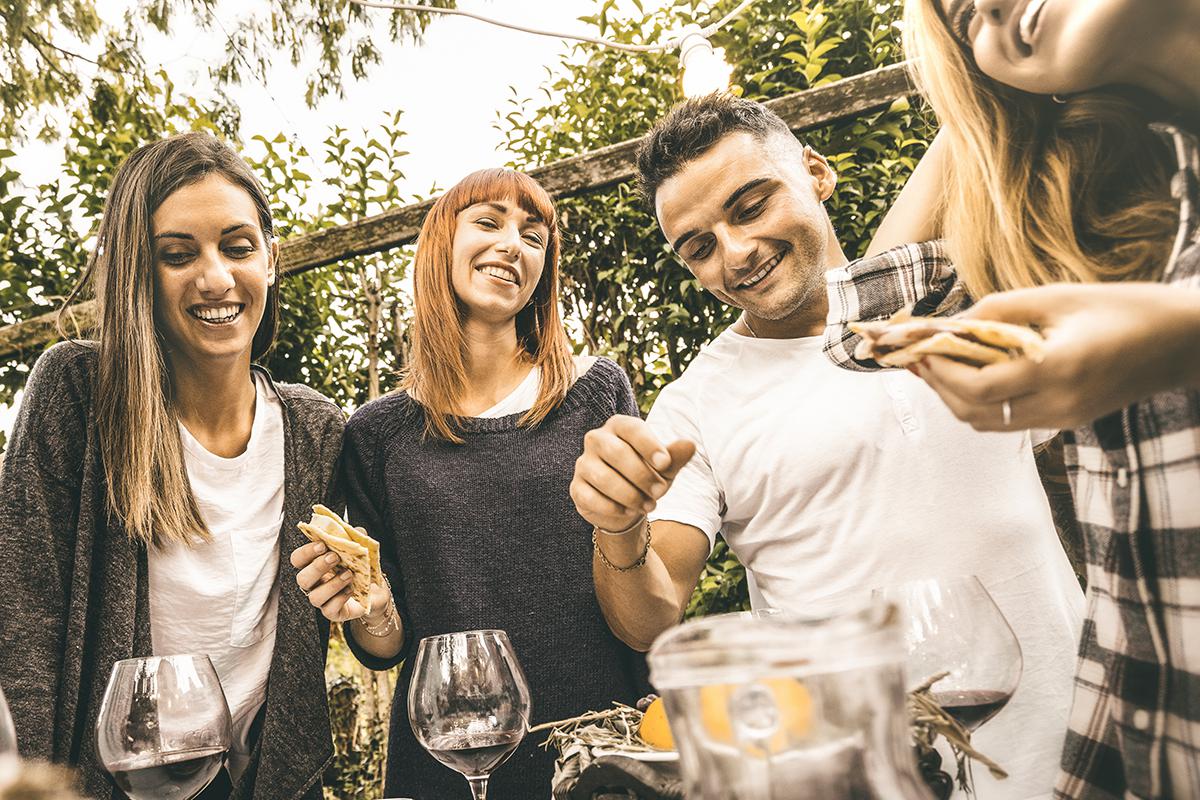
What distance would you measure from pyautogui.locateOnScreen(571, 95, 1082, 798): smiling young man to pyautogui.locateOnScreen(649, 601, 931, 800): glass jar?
75 cm

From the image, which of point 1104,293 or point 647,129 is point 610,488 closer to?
point 1104,293

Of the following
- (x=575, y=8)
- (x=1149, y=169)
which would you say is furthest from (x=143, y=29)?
(x=1149, y=169)

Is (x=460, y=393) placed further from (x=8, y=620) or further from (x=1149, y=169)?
(x=1149, y=169)

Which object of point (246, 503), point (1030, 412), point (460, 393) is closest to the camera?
point (1030, 412)

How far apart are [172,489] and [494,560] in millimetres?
681

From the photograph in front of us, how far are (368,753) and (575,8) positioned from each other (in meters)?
3.26

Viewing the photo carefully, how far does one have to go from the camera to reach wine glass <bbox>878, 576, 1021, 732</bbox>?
29.9 inches

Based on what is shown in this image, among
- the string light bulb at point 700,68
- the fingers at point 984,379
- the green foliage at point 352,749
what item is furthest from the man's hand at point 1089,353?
the green foliage at point 352,749

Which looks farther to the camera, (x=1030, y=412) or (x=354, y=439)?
(x=354, y=439)

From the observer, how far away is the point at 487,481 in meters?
1.95

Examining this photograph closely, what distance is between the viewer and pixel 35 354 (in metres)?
3.00

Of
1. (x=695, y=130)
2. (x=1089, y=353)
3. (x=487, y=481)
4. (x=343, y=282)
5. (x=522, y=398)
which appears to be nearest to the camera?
(x=1089, y=353)

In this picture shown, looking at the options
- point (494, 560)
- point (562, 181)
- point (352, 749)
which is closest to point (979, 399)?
point (494, 560)

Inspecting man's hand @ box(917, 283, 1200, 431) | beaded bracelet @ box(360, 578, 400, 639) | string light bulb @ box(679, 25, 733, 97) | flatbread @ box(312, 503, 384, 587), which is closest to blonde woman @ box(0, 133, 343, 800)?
beaded bracelet @ box(360, 578, 400, 639)
